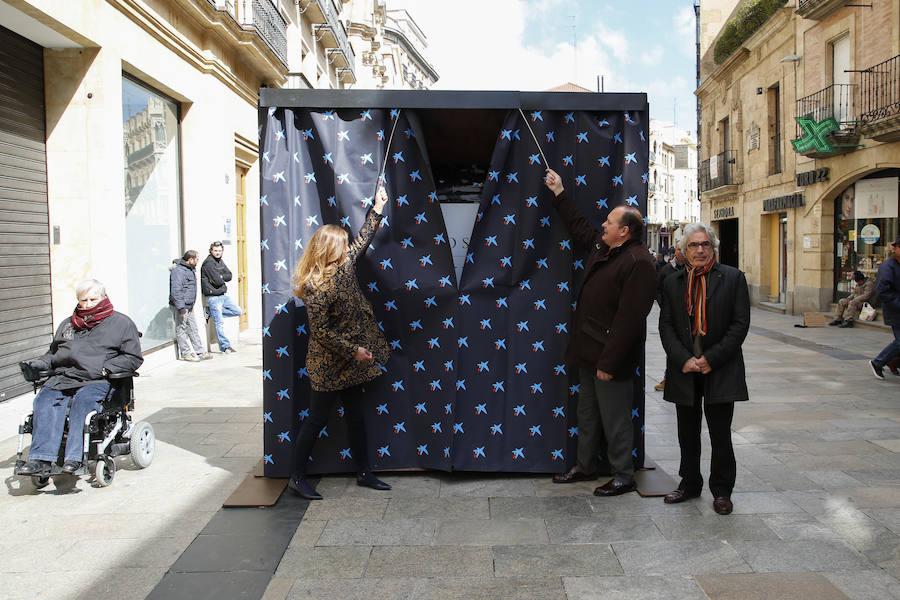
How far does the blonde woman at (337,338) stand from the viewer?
4.57m

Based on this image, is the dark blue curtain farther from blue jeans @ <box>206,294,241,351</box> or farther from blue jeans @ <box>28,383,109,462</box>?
blue jeans @ <box>206,294,241,351</box>

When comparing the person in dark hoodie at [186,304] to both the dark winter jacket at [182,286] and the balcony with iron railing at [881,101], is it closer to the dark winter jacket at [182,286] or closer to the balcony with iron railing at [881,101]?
the dark winter jacket at [182,286]

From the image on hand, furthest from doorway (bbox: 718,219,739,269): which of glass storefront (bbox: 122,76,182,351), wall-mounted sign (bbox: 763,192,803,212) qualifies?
glass storefront (bbox: 122,76,182,351)

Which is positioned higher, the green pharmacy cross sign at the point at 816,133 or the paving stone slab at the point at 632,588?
the green pharmacy cross sign at the point at 816,133

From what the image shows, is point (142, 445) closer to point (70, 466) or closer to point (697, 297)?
point (70, 466)

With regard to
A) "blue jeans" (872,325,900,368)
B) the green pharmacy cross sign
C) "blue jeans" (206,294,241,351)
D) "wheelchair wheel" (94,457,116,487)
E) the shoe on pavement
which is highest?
the green pharmacy cross sign

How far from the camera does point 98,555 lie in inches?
154

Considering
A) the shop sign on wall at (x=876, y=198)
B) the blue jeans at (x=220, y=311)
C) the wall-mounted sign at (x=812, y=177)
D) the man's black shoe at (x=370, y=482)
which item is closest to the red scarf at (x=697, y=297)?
the man's black shoe at (x=370, y=482)

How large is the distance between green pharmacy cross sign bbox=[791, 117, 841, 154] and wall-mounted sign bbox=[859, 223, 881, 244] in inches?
79.0

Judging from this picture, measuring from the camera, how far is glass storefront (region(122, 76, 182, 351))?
32.4 feet

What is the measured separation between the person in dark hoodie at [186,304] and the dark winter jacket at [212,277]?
26cm

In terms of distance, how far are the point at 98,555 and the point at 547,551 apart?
243 centimetres

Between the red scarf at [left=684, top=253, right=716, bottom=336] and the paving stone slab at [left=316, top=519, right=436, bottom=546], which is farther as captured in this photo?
the red scarf at [left=684, top=253, right=716, bottom=336]

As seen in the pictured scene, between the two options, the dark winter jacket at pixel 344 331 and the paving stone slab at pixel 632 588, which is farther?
the dark winter jacket at pixel 344 331
